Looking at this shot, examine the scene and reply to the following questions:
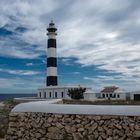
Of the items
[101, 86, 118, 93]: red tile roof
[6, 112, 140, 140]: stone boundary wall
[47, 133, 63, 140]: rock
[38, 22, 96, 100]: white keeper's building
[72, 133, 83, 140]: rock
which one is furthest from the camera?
[101, 86, 118, 93]: red tile roof

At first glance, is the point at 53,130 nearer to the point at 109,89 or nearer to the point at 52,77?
the point at 52,77

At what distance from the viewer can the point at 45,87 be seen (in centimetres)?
4200

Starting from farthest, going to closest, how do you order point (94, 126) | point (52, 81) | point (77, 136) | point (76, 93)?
point (52, 81)
point (76, 93)
point (77, 136)
point (94, 126)

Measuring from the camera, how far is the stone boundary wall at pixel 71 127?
1017 centimetres

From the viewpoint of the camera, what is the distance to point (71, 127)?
35.4 ft

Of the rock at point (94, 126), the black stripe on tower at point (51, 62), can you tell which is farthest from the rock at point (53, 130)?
the black stripe on tower at point (51, 62)

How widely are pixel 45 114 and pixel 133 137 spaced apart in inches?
118

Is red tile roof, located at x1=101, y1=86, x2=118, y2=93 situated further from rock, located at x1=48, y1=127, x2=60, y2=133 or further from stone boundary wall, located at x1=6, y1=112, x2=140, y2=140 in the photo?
rock, located at x1=48, y1=127, x2=60, y2=133

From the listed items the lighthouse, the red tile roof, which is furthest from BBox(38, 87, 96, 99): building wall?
the red tile roof

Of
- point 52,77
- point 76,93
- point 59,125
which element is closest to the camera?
point 59,125

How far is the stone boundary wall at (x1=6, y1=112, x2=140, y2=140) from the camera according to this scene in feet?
33.4

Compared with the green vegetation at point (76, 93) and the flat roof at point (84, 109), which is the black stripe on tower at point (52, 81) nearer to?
the green vegetation at point (76, 93)

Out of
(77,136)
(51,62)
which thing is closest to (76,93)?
(51,62)

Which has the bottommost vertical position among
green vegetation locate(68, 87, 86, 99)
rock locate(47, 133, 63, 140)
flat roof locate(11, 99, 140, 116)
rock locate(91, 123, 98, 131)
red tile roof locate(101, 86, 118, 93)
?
rock locate(47, 133, 63, 140)
